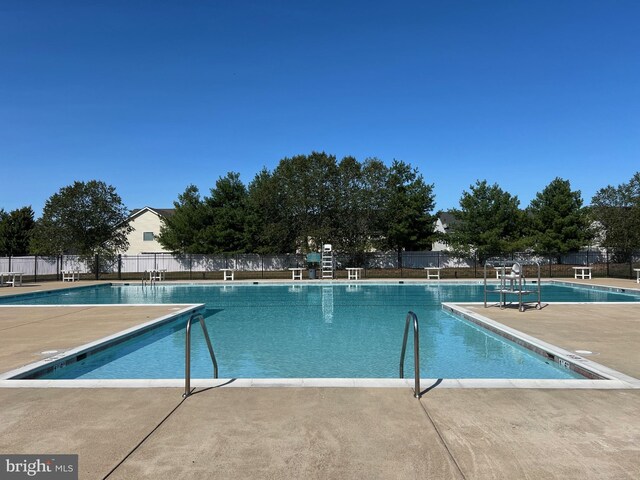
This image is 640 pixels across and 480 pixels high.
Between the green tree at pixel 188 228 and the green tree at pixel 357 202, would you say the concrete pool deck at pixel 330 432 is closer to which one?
the green tree at pixel 357 202

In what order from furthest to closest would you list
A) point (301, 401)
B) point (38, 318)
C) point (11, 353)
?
point (38, 318) → point (11, 353) → point (301, 401)

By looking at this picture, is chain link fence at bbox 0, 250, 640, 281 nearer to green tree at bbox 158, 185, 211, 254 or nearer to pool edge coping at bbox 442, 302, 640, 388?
green tree at bbox 158, 185, 211, 254

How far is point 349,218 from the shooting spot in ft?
103

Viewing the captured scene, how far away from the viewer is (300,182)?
30.5 meters

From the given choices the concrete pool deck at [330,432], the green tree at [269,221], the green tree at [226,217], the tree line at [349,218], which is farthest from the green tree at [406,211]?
the concrete pool deck at [330,432]

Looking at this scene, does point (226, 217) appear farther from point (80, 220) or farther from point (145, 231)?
point (145, 231)

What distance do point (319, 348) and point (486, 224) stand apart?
27398mm

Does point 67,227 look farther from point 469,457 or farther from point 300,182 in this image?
point 469,457

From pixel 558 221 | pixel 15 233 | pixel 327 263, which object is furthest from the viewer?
pixel 15 233

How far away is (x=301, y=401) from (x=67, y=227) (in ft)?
92.2

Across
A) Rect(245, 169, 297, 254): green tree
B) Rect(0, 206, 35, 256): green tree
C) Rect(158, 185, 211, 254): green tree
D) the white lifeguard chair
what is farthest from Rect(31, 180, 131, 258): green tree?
the white lifeguard chair

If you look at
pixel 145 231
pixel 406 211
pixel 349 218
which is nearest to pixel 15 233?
pixel 145 231

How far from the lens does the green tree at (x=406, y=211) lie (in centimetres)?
3247

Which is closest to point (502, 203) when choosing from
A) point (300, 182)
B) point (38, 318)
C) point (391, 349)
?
point (300, 182)
